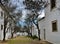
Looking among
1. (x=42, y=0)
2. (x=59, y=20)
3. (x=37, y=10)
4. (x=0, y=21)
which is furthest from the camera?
(x=0, y=21)

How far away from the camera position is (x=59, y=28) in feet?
60.6

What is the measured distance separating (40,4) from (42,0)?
1.07 m

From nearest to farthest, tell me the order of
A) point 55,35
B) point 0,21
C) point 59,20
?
point 59,20
point 55,35
point 0,21

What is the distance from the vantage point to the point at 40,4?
1105 inches

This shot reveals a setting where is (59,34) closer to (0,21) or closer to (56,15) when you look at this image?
(56,15)

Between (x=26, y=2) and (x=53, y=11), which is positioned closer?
(x=53, y=11)

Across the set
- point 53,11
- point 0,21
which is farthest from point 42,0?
point 0,21

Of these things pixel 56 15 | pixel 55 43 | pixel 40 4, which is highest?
pixel 40 4

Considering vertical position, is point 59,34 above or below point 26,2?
below

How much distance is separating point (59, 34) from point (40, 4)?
10609mm

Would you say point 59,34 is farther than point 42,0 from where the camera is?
No

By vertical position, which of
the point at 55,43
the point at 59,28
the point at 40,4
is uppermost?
the point at 40,4

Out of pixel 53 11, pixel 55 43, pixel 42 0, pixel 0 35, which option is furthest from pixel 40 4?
pixel 0 35

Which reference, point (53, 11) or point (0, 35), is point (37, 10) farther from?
point (0, 35)
